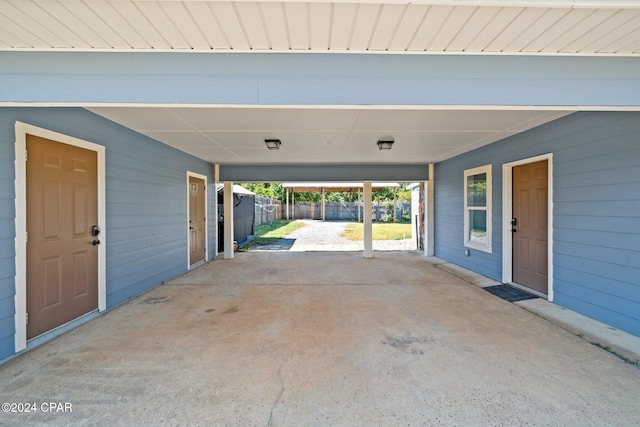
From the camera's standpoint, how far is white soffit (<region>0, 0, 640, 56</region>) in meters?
1.57

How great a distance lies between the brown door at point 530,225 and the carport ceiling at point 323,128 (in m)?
0.71

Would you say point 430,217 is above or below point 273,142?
below

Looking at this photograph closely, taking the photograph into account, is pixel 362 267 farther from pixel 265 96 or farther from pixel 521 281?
pixel 265 96

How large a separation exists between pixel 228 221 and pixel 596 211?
22.8 feet

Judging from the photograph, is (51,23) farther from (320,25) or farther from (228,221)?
(228,221)

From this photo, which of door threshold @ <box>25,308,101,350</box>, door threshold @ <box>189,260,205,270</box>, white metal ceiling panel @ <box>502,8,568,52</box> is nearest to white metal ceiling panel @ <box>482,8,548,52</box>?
white metal ceiling panel @ <box>502,8,568,52</box>

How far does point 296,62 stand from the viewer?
2.04 meters

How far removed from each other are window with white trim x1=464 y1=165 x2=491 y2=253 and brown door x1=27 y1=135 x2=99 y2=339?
595 centimetres

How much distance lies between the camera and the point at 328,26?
1.74 metres

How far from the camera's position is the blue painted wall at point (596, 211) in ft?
9.33

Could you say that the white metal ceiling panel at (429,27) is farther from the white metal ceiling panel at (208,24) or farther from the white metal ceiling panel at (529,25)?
the white metal ceiling panel at (208,24)

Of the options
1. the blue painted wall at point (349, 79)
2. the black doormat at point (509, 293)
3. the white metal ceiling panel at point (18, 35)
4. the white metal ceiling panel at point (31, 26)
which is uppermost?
the white metal ceiling panel at point (31, 26)

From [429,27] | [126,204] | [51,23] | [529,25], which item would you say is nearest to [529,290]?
[529,25]

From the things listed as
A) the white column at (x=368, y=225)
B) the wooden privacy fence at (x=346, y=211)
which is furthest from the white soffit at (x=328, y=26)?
the wooden privacy fence at (x=346, y=211)
